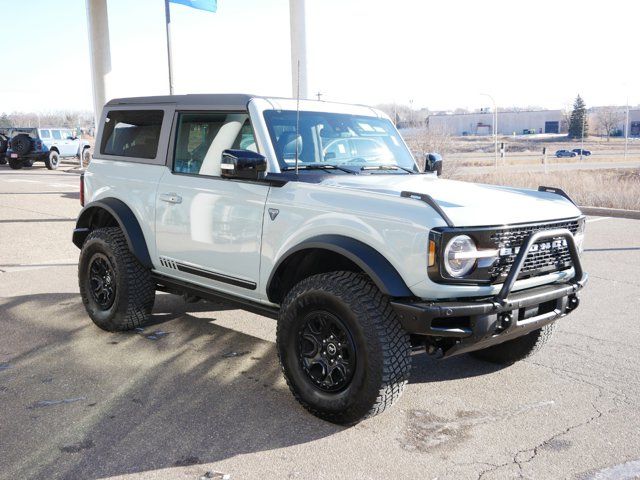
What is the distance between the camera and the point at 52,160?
30.0m

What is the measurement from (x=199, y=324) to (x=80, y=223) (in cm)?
143

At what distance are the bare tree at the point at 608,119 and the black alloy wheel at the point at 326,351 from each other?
428 ft

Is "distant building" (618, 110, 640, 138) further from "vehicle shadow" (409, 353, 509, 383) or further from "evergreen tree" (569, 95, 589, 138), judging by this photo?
"vehicle shadow" (409, 353, 509, 383)

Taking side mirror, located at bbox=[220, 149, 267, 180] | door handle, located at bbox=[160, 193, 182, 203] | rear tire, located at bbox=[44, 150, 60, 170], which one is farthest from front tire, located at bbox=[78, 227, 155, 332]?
rear tire, located at bbox=[44, 150, 60, 170]

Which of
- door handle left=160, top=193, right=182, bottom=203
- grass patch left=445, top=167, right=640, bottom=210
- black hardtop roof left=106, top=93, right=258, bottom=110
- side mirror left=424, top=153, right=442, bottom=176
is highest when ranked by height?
black hardtop roof left=106, top=93, right=258, bottom=110

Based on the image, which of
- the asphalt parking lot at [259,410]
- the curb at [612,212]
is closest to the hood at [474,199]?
the asphalt parking lot at [259,410]

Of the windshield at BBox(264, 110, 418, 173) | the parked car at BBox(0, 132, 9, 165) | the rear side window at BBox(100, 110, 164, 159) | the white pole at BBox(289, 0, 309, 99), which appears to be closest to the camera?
the windshield at BBox(264, 110, 418, 173)

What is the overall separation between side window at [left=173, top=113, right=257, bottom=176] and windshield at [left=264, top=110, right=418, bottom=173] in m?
0.24

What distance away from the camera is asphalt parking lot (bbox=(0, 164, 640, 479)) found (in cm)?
343

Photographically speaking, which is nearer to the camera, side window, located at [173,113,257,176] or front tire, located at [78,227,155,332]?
side window, located at [173,113,257,176]

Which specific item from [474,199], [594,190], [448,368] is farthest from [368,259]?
[594,190]

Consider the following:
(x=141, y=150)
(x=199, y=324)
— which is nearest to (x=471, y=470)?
(x=199, y=324)

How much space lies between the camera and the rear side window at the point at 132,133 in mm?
5515

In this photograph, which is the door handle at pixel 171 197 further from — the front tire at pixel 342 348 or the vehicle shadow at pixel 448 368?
the vehicle shadow at pixel 448 368
